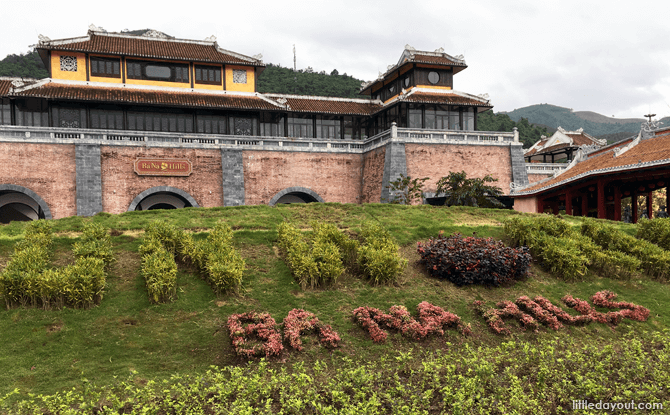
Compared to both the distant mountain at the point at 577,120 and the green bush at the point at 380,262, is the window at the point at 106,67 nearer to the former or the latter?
the green bush at the point at 380,262

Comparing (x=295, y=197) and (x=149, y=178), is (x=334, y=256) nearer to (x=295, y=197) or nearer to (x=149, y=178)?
(x=149, y=178)

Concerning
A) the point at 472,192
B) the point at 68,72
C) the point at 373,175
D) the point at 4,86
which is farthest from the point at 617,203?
the point at 4,86

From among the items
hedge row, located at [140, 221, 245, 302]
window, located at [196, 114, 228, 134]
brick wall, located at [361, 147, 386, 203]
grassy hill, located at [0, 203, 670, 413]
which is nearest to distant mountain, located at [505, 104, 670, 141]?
brick wall, located at [361, 147, 386, 203]

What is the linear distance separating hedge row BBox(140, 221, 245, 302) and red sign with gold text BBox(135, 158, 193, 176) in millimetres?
14873

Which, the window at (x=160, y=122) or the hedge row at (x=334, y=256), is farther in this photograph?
the window at (x=160, y=122)

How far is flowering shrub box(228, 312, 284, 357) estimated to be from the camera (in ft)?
23.3

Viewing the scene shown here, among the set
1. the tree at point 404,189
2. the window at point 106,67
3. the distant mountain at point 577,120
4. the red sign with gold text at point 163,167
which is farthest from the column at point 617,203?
the distant mountain at point 577,120

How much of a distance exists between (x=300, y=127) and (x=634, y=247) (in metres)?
23.3

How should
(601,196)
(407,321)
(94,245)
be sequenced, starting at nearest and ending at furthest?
1. (407,321)
2. (94,245)
3. (601,196)

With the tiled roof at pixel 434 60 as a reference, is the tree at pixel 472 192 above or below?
below

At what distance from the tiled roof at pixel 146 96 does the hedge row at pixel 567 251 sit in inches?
777

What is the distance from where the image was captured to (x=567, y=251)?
11.5 m

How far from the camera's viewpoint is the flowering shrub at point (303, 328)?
24.5ft

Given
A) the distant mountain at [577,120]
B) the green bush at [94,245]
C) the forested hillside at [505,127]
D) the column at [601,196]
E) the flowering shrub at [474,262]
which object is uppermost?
the distant mountain at [577,120]
